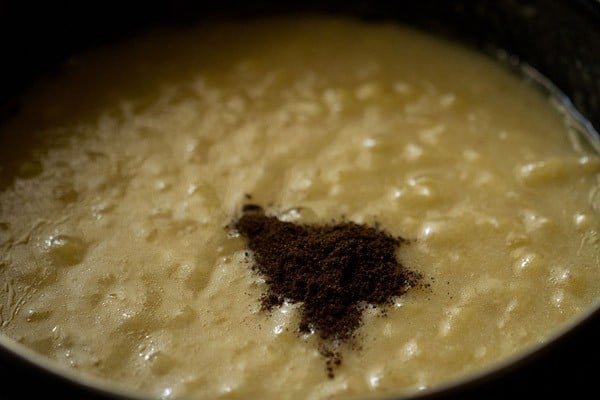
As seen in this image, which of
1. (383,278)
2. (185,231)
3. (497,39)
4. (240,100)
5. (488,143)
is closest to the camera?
(383,278)

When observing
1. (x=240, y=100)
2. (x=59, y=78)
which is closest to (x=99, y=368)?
(x=240, y=100)

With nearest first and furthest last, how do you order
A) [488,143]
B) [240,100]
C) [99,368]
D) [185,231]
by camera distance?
[99,368], [185,231], [488,143], [240,100]

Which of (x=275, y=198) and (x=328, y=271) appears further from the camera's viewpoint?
(x=275, y=198)

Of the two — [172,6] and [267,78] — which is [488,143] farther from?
[172,6]

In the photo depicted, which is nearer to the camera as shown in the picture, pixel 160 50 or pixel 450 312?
pixel 450 312
